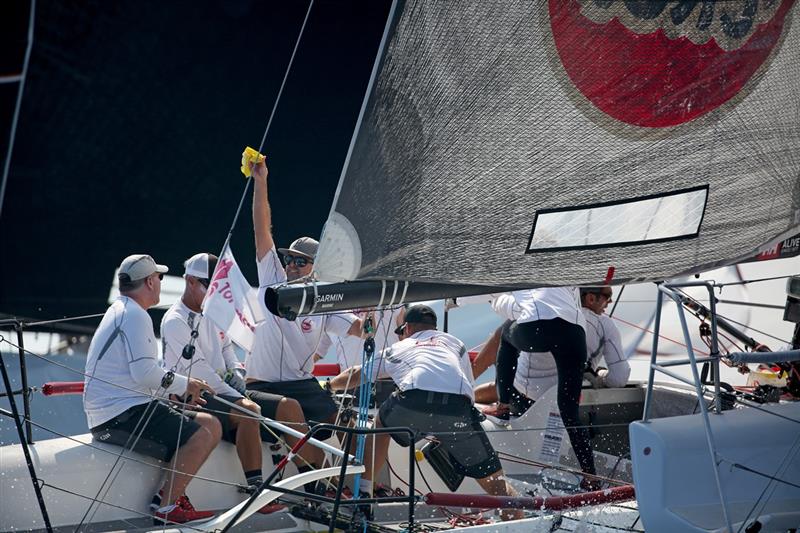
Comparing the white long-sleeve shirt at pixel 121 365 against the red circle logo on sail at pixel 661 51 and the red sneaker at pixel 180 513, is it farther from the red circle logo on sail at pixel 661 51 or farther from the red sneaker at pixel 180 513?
the red circle logo on sail at pixel 661 51

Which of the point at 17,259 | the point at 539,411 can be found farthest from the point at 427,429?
the point at 17,259

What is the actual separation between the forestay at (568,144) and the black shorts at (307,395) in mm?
1328

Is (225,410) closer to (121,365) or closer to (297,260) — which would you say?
(121,365)

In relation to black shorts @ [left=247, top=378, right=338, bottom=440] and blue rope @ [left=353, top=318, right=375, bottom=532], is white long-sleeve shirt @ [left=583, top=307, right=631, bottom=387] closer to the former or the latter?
black shorts @ [left=247, top=378, right=338, bottom=440]

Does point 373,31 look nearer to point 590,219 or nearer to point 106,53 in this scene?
point 106,53

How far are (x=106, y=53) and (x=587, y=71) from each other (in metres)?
5.81

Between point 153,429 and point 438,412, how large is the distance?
104 cm

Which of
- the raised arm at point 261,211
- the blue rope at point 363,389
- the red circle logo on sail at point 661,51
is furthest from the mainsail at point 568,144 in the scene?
the raised arm at point 261,211

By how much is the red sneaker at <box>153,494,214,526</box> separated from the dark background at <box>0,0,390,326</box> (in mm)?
4563

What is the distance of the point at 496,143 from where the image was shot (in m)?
3.31

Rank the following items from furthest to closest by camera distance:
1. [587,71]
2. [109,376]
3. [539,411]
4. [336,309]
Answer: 1. [539,411]
2. [109,376]
3. [587,71]
4. [336,309]

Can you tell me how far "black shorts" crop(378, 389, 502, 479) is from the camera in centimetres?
405

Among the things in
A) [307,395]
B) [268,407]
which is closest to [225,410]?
[268,407]

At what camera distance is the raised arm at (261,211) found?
399cm
